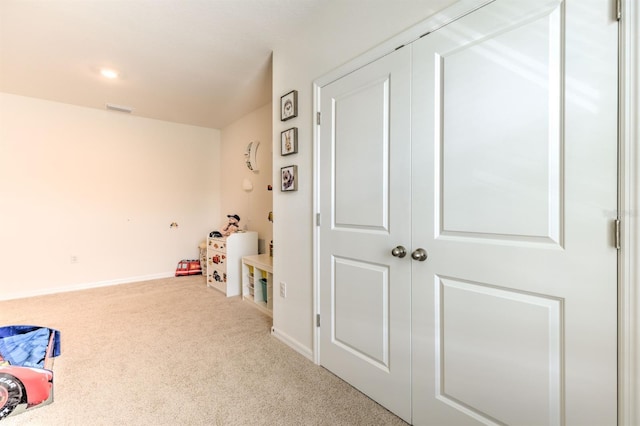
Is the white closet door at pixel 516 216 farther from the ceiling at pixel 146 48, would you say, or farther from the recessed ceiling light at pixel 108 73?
the recessed ceiling light at pixel 108 73

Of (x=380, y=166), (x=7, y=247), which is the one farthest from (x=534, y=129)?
(x=7, y=247)

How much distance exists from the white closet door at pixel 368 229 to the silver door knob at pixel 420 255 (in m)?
0.07

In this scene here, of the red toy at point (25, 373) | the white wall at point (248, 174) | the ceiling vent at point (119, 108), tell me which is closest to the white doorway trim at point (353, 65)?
→ the red toy at point (25, 373)

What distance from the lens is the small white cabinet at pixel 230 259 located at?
383 centimetres

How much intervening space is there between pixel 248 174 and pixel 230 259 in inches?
52.7

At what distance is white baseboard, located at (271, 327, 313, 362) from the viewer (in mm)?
2211

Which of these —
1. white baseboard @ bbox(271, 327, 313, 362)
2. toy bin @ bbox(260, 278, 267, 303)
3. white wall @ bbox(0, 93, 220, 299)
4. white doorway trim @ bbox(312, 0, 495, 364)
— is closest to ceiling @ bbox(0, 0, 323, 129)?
white wall @ bbox(0, 93, 220, 299)

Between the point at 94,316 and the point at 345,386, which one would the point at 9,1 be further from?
the point at 345,386

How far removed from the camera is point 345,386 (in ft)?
6.14

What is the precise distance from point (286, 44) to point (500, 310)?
7.74 ft

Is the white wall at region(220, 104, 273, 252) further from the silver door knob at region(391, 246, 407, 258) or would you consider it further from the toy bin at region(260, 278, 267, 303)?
the silver door knob at region(391, 246, 407, 258)

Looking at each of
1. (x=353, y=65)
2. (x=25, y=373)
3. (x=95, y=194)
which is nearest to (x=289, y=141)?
(x=353, y=65)

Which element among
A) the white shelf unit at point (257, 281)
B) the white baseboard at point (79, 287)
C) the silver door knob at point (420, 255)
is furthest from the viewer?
the white baseboard at point (79, 287)

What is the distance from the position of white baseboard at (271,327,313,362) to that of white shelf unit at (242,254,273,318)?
1.79ft
